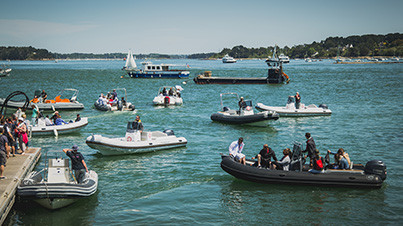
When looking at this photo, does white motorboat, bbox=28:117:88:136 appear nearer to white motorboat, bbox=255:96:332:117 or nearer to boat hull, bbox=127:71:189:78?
white motorboat, bbox=255:96:332:117

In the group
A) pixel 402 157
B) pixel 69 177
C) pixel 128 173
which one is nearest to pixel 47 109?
pixel 128 173

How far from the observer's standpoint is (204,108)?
1510 inches

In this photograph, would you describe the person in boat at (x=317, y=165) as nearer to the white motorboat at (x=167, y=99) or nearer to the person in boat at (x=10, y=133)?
the person in boat at (x=10, y=133)

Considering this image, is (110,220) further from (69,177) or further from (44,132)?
(44,132)

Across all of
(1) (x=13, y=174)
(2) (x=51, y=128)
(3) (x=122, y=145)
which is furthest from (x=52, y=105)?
(1) (x=13, y=174)

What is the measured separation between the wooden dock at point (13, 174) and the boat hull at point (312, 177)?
8325 mm

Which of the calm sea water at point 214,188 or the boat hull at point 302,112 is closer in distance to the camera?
the calm sea water at point 214,188

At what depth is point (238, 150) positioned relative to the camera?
15.5 m

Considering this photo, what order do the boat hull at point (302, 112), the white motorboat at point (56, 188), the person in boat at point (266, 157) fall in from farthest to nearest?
the boat hull at point (302, 112), the person in boat at point (266, 157), the white motorboat at point (56, 188)

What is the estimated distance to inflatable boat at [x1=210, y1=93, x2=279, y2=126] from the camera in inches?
1010

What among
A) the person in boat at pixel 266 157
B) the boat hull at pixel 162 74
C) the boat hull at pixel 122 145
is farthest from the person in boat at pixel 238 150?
the boat hull at pixel 162 74

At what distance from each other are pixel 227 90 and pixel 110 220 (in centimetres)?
4941

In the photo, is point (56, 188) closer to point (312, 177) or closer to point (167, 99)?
point (312, 177)

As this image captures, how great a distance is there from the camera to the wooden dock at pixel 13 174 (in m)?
11.2
